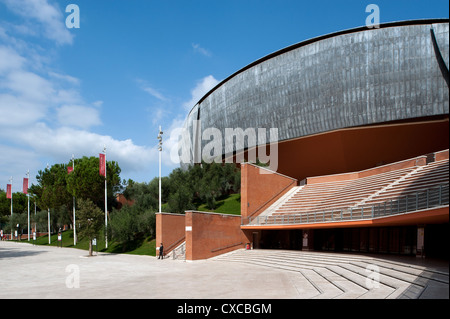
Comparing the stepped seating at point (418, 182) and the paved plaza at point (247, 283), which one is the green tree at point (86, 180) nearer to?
the paved plaza at point (247, 283)

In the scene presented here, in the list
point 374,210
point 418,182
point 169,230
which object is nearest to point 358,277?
point 374,210

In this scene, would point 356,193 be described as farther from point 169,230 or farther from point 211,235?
point 169,230

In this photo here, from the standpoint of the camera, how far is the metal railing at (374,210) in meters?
13.9

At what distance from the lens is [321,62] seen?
35.1 metres

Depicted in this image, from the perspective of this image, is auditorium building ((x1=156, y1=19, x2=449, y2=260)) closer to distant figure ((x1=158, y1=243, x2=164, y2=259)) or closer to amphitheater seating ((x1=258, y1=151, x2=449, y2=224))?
amphitheater seating ((x1=258, y1=151, x2=449, y2=224))

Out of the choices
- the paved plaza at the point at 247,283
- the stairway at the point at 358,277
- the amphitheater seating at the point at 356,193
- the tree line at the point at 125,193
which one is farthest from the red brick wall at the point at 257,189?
the paved plaza at the point at 247,283

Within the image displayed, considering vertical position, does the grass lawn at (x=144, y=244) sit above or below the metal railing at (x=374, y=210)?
below

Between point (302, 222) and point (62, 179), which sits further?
point (62, 179)

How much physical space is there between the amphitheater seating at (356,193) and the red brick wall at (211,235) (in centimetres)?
228

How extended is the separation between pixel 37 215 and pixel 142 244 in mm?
37020

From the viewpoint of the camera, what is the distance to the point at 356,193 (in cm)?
2525
